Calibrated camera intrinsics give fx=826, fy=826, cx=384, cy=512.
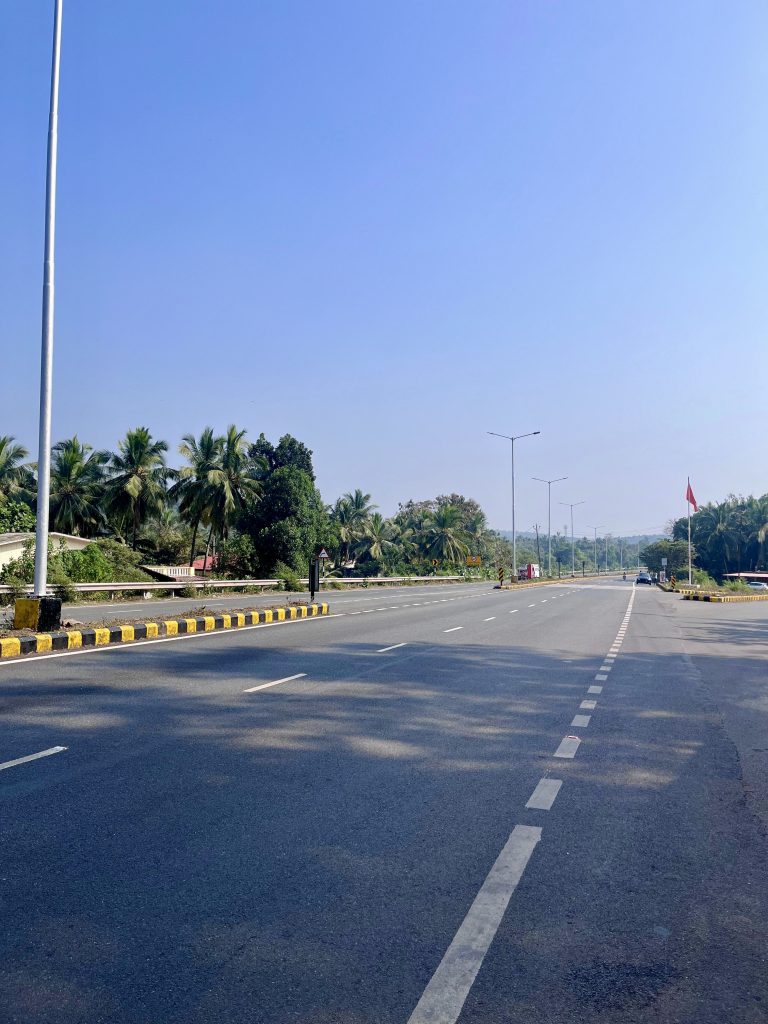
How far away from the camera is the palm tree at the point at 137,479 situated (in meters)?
49.8

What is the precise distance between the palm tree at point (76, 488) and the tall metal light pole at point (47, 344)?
3724cm

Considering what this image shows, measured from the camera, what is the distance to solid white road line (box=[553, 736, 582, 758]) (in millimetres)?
6701

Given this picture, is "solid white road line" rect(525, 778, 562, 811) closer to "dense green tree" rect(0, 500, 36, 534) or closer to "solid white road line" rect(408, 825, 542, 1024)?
"solid white road line" rect(408, 825, 542, 1024)

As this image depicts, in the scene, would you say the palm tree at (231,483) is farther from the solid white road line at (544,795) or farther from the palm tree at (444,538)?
the solid white road line at (544,795)

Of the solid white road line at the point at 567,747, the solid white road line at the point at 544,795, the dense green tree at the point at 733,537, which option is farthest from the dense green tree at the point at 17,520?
the dense green tree at the point at 733,537

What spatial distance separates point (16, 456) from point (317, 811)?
55.6m

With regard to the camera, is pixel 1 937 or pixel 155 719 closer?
pixel 1 937

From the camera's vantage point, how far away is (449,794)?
5492 millimetres

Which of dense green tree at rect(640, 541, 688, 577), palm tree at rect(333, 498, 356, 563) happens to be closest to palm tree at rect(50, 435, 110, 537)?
palm tree at rect(333, 498, 356, 563)

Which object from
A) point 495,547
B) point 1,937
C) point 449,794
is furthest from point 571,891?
point 495,547

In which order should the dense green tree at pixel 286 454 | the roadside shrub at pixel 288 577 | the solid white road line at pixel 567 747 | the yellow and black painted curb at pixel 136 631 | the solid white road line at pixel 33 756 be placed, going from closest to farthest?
the solid white road line at pixel 33 756 < the solid white road line at pixel 567 747 < the yellow and black painted curb at pixel 136 631 < the roadside shrub at pixel 288 577 < the dense green tree at pixel 286 454

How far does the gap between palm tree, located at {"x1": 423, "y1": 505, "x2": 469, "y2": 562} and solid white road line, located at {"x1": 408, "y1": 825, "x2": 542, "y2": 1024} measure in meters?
75.8

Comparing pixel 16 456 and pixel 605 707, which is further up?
pixel 16 456

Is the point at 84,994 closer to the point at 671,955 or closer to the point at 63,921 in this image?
the point at 63,921
